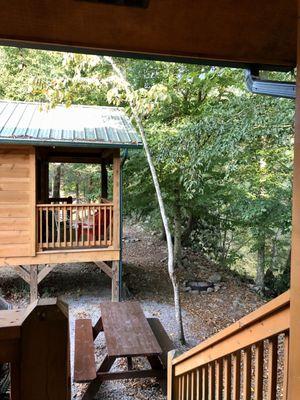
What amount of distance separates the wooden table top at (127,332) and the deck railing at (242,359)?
1.53 meters

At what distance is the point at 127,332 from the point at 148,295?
4.14m

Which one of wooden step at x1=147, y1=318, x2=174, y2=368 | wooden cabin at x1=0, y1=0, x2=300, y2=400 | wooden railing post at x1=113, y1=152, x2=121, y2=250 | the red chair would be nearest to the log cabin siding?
the red chair

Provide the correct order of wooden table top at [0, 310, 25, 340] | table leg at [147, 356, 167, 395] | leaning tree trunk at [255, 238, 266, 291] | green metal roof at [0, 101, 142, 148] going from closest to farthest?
wooden table top at [0, 310, 25, 340] → table leg at [147, 356, 167, 395] → green metal roof at [0, 101, 142, 148] → leaning tree trunk at [255, 238, 266, 291]

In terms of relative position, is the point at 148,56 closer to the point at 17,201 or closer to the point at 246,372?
the point at 246,372

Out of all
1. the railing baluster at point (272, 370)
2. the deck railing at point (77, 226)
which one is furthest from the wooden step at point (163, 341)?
the railing baluster at point (272, 370)

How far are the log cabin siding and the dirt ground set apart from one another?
1447 millimetres

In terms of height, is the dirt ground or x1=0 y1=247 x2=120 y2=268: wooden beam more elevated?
x1=0 y1=247 x2=120 y2=268: wooden beam

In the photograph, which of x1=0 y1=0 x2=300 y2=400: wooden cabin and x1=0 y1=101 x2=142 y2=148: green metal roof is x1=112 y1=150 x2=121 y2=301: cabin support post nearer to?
x1=0 y1=101 x2=142 y2=148: green metal roof

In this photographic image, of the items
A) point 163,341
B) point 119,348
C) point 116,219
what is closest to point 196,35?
point 119,348

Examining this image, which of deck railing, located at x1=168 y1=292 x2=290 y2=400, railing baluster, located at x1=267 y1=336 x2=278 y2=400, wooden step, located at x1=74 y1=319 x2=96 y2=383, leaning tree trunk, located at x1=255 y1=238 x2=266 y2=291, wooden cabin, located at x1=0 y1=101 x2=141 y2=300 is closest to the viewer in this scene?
deck railing, located at x1=168 y1=292 x2=290 y2=400

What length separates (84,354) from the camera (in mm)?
4402

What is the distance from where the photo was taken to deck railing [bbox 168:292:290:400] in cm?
121

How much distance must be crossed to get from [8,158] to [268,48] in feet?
21.8

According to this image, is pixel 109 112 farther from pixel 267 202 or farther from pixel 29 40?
pixel 29 40
